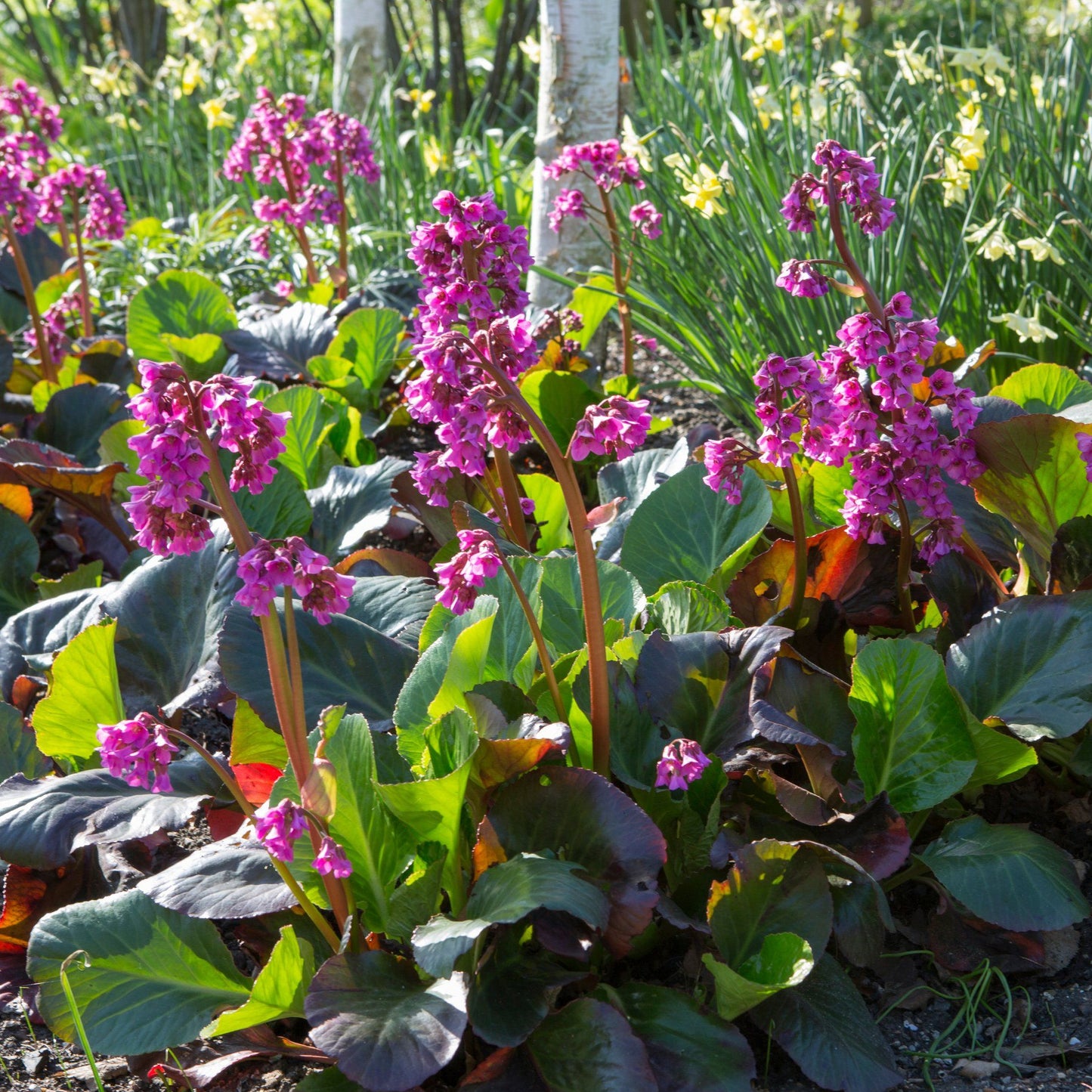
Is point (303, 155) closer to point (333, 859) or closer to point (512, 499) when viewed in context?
point (512, 499)

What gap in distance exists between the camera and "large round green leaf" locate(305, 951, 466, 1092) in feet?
4.03

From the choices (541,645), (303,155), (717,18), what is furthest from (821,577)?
(717,18)

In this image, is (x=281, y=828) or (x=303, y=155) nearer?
(x=281, y=828)

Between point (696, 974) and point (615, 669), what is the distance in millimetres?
413

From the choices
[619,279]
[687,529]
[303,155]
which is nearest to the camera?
[687,529]

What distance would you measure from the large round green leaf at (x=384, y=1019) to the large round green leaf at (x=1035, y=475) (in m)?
1.08

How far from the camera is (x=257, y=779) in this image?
62.2 inches

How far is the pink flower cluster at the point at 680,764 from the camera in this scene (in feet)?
4.76

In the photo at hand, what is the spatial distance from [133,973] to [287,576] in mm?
633

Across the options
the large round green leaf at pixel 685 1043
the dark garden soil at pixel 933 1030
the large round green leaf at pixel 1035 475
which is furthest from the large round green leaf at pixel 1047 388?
the large round green leaf at pixel 685 1043

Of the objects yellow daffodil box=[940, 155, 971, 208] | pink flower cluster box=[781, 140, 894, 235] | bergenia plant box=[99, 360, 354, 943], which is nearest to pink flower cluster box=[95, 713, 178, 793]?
bergenia plant box=[99, 360, 354, 943]

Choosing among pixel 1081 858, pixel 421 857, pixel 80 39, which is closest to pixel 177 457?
pixel 421 857

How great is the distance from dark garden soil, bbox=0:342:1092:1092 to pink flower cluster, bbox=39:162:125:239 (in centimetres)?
238

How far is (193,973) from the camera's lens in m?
1.48
